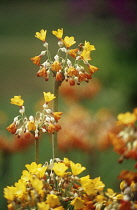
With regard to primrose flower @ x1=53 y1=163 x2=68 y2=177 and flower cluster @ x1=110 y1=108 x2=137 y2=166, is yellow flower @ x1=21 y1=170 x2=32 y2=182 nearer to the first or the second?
primrose flower @ x1=53 y1=163 x2=68 y2=177

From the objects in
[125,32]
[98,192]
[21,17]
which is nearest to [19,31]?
[21,17]

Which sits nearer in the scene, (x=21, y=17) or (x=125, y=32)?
(x=125, y=32)

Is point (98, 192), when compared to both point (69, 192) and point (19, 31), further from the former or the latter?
point (19, 31)

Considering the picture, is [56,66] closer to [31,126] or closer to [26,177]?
[31,126]

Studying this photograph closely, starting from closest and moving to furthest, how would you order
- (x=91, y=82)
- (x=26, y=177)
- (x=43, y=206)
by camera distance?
(x=43, y=206) → (x=26, y=177) → (x=91, y=82)

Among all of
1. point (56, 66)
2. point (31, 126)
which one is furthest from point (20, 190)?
point (56, 66)

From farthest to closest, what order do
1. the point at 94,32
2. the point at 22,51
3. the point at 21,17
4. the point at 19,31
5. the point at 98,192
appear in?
the point at 21,17 → the point at 19,31 → the point at 94,32 → the point at 22,51 → the point at 98,192
